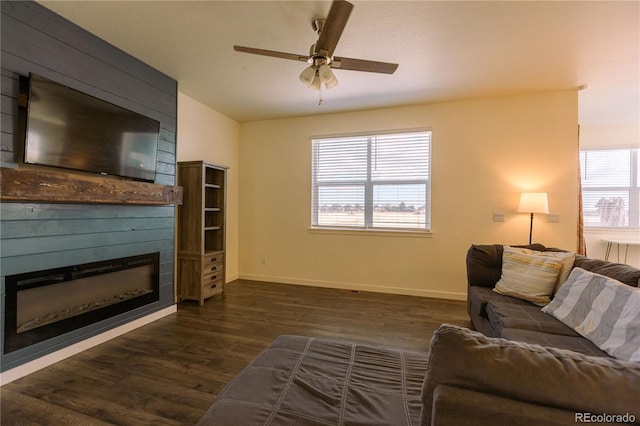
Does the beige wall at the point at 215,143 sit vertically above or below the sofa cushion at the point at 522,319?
above

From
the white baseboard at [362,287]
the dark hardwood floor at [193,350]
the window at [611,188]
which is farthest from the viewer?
the window at [611,188]

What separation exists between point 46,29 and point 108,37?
17.2 inches

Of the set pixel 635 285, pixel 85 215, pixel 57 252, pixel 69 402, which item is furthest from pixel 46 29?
pixel 635 285

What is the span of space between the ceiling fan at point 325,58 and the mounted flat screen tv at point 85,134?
1.38 metres

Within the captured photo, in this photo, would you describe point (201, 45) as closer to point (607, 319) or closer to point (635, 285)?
point (607, 319)

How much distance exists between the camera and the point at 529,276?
2.39 m

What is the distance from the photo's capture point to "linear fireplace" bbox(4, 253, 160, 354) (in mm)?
1997

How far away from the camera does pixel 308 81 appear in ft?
7.11

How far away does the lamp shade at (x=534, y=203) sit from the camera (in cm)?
326

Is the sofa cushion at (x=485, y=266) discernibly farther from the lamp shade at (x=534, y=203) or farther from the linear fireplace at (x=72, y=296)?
the linear fireplace at (x=72, y=296)

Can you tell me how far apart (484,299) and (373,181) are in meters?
2.29

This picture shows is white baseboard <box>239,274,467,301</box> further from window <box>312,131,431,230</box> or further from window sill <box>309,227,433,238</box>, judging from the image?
window <box>312,131,431,230</box>

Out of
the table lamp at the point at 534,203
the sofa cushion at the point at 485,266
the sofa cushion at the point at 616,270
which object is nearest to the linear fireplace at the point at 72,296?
the sofa cushion at the point at 485,266

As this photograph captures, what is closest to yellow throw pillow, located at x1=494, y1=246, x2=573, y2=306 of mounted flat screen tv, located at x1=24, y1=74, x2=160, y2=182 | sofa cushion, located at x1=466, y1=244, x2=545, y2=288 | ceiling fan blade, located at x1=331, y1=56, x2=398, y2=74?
sofa cushion, located at x1=466, y1=244, x2=545, y2=288
